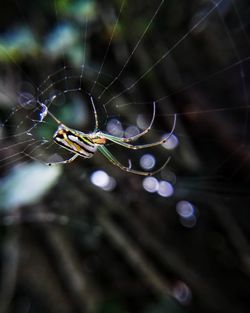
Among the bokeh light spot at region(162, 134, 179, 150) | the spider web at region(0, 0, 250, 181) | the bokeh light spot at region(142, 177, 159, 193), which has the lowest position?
the bokeh light spot at region(142, 177, 159, 193)

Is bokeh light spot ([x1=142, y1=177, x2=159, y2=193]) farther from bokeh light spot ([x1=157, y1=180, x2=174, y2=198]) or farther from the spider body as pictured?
the spider body

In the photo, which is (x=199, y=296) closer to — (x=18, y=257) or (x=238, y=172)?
(x=238, y=172)

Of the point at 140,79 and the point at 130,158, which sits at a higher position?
the point at 140,79

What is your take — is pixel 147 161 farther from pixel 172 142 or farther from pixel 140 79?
pixel 140 79

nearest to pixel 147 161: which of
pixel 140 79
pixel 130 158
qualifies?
pixel 130 158

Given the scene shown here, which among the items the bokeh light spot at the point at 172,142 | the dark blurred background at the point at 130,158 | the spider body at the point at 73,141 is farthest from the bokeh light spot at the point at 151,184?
the spider body at the point at 73,141

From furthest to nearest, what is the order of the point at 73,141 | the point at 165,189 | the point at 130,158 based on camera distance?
the point at 130,158, the point at 165,189, the point at 73,141

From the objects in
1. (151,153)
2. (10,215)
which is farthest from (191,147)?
(10,215)

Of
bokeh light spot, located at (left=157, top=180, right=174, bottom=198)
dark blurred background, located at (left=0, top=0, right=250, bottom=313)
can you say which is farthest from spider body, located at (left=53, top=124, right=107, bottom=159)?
bokeh light spot, located at (left=157, top=180, right=174, bottom=198)
